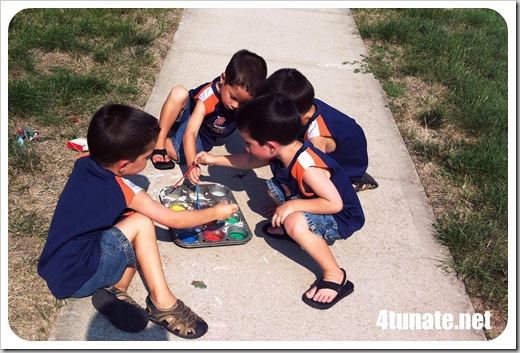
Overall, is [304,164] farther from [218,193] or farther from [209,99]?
[209,99]

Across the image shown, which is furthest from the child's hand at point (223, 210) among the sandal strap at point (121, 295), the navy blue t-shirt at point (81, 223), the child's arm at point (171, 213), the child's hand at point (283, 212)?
the sandal strap at point (121, 295)

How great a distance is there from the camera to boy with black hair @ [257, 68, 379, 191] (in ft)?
11.7

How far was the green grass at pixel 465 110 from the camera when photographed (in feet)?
11.4

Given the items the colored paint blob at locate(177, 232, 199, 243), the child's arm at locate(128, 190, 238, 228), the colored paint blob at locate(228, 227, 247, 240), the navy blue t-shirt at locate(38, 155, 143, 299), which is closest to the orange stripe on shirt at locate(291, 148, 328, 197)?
the child's arm at locate(128, 190, 238, 228)

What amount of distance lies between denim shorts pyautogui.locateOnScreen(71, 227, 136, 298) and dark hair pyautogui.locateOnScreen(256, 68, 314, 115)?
1219 mm

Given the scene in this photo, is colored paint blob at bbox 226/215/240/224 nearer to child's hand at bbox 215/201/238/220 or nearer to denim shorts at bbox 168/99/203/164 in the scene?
child's hand at bbox 215/201/238/220

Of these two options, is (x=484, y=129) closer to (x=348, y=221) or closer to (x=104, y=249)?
(x=348, y=221)

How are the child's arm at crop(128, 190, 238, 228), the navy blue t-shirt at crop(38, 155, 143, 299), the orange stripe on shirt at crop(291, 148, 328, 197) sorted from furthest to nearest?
the orange stripe on shirt at crop(291, 148, 328, 197) < the child's arm at crop(128, 190, 238, 228) < the navy blue t-shirt at crop(38, 155, 143, 299)

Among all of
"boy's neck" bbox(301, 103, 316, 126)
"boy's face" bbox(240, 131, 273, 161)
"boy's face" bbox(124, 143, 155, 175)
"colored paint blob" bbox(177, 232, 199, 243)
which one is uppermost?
"boy's face" bbox(124, 143, 155, 175)

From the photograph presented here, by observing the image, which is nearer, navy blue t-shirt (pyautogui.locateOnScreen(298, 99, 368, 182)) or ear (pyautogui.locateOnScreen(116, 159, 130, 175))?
ear (pyautogui.locateOnScreen(116, 159, 130, 175))

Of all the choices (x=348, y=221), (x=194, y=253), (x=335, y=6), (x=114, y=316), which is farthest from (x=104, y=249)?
(x=335, y=6)

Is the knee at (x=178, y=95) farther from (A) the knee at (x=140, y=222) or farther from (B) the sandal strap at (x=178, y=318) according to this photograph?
(B) the sandal strap at (x=178, y=318)

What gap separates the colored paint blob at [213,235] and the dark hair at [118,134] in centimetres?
71

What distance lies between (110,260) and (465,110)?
313cm
